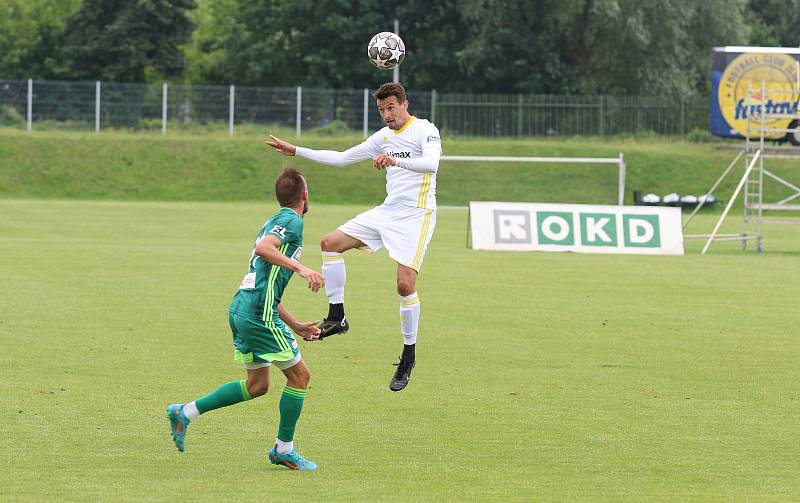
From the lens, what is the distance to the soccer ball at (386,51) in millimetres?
12703

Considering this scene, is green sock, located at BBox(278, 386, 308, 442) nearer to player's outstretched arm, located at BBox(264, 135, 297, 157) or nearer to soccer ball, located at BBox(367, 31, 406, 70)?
player's outstretched arm, located at BBox(264, 135, 297, 157)

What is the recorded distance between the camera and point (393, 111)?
11.2m

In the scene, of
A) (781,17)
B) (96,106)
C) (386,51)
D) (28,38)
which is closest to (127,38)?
(28,38)

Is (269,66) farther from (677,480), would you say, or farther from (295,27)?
(677,480)

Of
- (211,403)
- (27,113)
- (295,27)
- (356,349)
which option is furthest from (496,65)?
(211,403)

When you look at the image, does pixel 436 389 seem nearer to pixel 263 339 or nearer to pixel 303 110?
pixel 263 339

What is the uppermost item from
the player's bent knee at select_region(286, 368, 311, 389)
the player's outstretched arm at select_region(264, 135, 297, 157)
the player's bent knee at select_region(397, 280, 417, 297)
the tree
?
the tree

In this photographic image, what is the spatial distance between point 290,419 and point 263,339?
518 mm

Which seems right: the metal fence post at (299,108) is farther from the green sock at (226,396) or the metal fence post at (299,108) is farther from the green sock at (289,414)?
the green sock at (289,414)

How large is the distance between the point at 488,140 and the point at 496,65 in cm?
1391

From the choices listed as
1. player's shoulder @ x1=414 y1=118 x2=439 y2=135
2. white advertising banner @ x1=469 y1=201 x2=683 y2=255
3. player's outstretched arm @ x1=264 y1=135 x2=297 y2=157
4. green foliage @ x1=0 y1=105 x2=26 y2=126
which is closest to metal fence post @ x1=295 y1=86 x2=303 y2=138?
green foliage @ x1=0 y1=105 x2=26 y2=126

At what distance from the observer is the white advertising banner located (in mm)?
26875

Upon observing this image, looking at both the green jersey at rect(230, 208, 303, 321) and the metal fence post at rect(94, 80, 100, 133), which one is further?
the metal fence post at rect(94, 80, 100, 133)

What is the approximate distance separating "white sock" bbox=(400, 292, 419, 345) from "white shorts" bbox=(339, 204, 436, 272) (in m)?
0.27
